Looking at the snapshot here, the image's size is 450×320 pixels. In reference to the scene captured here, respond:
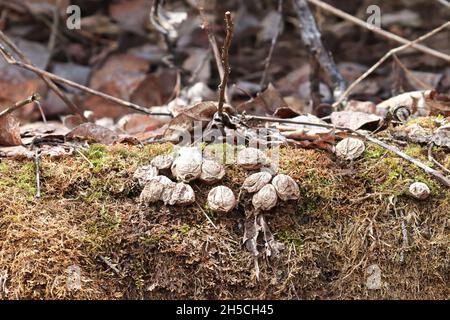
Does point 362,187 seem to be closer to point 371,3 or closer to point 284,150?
point 284,150

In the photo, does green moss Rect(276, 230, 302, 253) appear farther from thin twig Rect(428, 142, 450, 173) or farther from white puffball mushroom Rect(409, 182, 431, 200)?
thin twig Rect(428, 142, 450, 173)

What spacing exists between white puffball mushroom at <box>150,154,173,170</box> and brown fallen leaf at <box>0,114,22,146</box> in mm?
460

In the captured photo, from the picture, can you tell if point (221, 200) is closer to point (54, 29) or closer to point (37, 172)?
point (37, 172)

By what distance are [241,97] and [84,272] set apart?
163cm

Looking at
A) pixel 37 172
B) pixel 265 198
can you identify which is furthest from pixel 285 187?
pixel 37 172

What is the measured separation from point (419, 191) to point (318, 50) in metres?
1.09

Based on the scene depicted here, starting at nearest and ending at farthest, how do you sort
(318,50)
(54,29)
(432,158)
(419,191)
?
(419,191)
(432,158)
(318,50)
(54,29)

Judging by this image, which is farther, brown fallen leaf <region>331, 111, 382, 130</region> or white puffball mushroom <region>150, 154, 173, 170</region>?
brown fallen leaf <region>331, 111, 382, 130</region>

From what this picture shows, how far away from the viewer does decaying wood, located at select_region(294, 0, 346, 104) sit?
2.70m

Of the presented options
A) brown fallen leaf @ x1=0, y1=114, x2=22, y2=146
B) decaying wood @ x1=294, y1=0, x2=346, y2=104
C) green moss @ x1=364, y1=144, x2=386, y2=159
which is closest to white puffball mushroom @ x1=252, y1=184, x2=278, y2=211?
green moss @ x1=364, y1=144, x2=386, y2=159

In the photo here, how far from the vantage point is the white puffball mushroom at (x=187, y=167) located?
5.75ft

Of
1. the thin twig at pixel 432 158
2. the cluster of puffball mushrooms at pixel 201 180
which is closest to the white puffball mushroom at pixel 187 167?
the cluster of puffball mushrooms at pixel 201 180

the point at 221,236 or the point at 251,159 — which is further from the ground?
the point at 251,159

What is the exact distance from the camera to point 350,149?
189 cm
